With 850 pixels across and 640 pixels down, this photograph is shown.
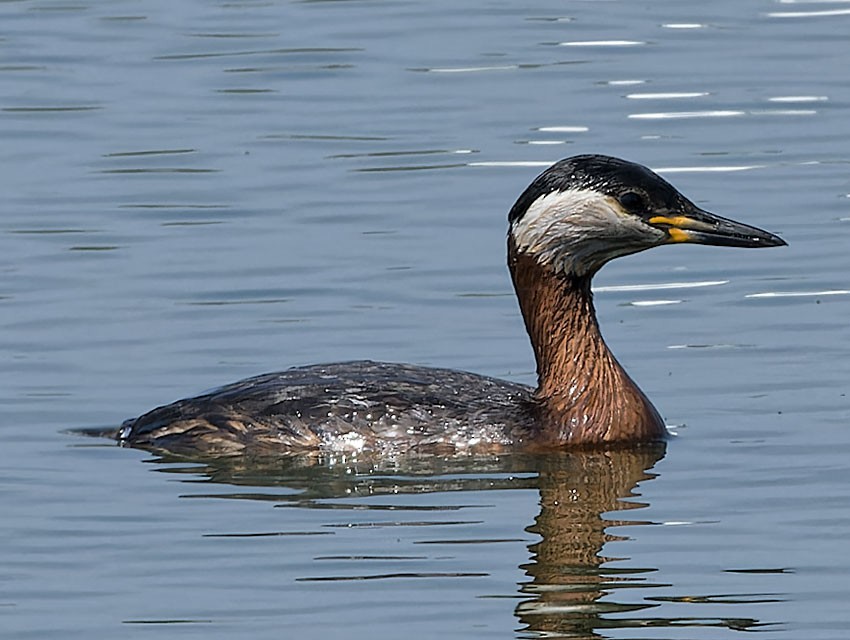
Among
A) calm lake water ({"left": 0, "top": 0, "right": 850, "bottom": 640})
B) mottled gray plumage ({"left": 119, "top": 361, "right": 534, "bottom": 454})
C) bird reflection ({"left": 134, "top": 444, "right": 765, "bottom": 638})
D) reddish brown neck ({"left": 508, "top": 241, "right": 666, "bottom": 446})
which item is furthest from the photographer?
reddish brown neck ({"left": 508, "top": 241, "right": 666, "bottom": 446})

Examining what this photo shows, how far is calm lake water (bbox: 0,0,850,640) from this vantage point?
1208 cm

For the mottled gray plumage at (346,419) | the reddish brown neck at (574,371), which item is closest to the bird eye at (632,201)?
the reddish brown neck at (574,371)

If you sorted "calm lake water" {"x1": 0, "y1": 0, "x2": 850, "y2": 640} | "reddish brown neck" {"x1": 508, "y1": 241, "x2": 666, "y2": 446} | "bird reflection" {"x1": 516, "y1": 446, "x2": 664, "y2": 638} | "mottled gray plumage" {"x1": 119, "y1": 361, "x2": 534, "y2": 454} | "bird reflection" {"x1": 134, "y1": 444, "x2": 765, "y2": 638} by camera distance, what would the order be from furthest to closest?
1. "reddish brown neck" {"x1": 508, "y1": 241, "x2": 666, "y2": 446}
2. "mottled gray plumage" {"x1": 119, "y1": 361, "x2": 534, "y2": 454}
3. "calm lake water" {"x1": 0, "y1": 0, "x2": 850, "y2": 640}
4. "bird reflection" {"x1": 134, "y1": 444, "x2": 765, "y2": 638}
5. "bird reflection" {"x1": 516, "y1": 446, "x2": 664, "y2": 638}

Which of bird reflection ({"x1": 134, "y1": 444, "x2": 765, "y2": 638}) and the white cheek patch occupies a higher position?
the white cheek patch

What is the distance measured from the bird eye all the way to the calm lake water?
1.26 m

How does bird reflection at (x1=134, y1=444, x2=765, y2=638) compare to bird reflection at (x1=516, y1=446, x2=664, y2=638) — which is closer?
bird reflection at (x1=516, y1=446, x2=664, y2=638)

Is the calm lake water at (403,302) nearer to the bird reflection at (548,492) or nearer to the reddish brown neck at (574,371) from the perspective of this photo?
the bird reflection at (548,492)

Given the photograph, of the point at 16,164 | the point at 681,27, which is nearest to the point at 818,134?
the point at 681,27

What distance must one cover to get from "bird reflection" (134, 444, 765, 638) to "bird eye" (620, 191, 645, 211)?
1.29 meters

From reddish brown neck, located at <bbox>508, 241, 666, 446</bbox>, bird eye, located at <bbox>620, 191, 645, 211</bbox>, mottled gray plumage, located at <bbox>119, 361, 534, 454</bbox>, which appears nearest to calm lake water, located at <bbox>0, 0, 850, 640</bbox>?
mottled gray plumage, located at <bbox>119, 361, 534, 454</bbox>

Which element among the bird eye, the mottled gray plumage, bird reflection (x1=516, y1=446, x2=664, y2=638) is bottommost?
bird reflection (x1=516, y1=446, x2=664, y2=638)

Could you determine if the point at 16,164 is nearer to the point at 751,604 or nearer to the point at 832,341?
the point at 832,341

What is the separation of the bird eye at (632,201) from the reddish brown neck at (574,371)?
1.97 ft

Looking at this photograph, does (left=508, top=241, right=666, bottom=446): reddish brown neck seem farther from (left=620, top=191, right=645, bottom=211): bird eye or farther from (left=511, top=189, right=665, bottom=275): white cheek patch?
(left=620, top=191, right=645, bottom=211): bird eye
